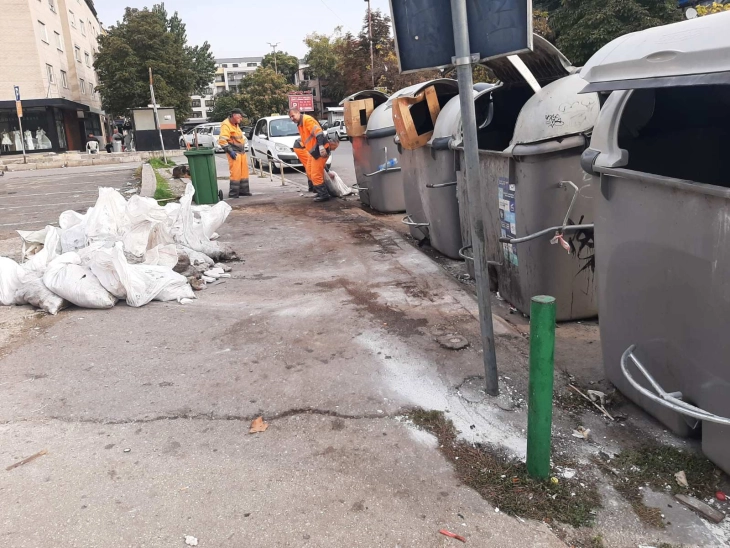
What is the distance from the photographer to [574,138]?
365cm

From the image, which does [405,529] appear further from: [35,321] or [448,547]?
[35,321]

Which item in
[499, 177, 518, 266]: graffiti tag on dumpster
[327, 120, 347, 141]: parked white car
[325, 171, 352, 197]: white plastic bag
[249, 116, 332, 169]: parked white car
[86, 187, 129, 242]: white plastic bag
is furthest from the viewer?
[249, 116, 332, 169]: parked white car

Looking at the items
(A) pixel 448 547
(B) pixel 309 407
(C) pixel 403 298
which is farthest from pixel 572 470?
(C) pixel 403 298

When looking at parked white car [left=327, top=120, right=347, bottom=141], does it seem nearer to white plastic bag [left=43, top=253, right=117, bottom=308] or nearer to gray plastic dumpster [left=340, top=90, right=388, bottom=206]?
gray plastic dumpster [left=340, top=90, right=388, bottom=206]

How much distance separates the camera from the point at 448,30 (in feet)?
9.16

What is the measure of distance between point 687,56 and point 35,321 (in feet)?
15.0

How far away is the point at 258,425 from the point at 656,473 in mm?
1873

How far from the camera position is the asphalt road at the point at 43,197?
966cm

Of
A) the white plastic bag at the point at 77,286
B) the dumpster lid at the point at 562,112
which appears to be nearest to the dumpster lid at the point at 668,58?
the dumpster lid at the point at 562,112

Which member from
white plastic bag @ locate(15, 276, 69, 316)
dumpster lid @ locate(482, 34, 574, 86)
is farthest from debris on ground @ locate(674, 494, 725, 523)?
white plastic bag @ locate(15, 276, 69, 316)

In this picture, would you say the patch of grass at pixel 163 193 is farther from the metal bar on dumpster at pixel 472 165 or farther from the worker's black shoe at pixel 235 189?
the metal bar on dumpster at pixel 472 165

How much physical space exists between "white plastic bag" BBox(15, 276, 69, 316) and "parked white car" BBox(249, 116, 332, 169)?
1098 cm

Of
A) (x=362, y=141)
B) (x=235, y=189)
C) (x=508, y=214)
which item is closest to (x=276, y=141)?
(x=235, y=189)

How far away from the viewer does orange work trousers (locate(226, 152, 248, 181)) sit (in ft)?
35.8
